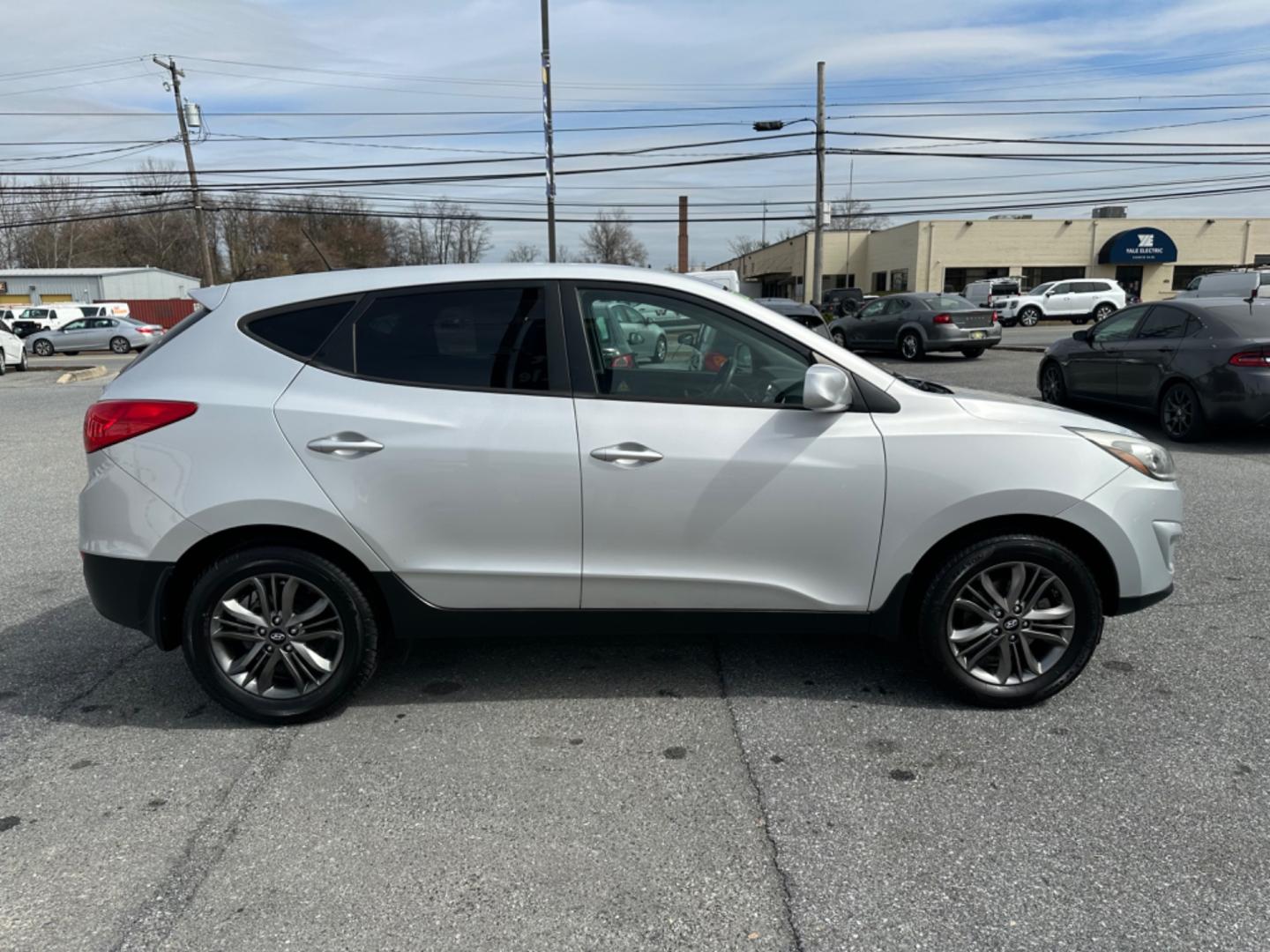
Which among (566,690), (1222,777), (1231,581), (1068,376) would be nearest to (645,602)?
(566,690)

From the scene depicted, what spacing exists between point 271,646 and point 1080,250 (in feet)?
192

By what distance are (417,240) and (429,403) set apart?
50.7 metres

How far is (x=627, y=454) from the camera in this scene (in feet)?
10.6

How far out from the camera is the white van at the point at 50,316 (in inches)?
1592

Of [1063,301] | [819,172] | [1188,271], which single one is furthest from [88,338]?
[1188,271]

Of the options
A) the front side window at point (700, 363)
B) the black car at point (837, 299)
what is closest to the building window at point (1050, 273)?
the black car at point (837, 299)

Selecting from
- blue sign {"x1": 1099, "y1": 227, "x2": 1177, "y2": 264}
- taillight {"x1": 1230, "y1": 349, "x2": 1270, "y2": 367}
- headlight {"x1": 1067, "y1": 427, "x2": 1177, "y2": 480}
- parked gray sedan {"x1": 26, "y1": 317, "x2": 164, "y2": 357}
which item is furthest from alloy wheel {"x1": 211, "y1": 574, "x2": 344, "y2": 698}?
blue sign {"x1": 1099, "y1": 227, "x2": 1177, "y2": 264}

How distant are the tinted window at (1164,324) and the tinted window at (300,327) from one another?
9.08 metres

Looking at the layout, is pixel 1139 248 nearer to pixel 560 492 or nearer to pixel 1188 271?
pixel 1188 271

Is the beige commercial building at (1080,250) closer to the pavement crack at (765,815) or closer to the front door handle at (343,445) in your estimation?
the pavement crack at (765,815)

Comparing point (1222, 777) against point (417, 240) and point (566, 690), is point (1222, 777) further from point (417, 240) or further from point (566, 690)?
point (417, 240)

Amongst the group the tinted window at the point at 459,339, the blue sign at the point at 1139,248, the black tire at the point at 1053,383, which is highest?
the blue sign at the point at 1139,248

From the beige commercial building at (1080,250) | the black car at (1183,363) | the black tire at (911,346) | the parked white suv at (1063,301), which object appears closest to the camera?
the black car at (1183,363)

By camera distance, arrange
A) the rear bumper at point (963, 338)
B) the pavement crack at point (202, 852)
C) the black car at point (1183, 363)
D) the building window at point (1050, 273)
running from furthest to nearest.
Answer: the building window at point (1050, 273) < the rear bumper at point (963, 338) < the black car at point (1183, 363) < the pavement crack at point (202, 852)
